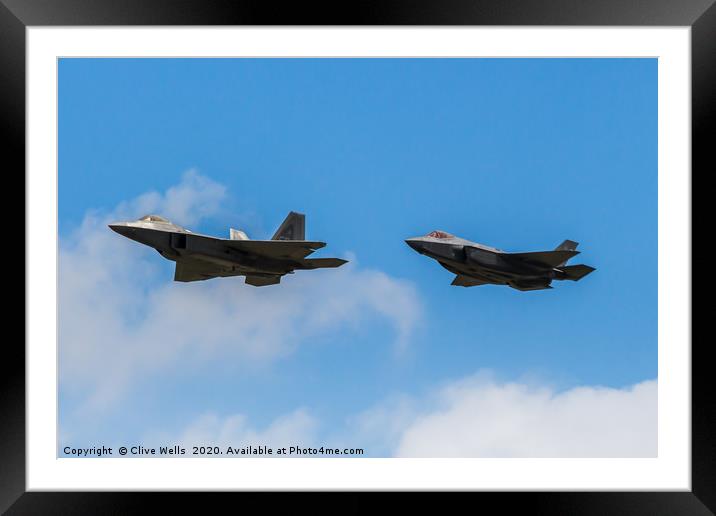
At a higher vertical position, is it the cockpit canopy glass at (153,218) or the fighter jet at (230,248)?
the cockpit canopy glass at (153,218)

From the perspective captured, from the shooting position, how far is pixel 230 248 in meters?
30.2

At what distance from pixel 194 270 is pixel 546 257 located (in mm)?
13463

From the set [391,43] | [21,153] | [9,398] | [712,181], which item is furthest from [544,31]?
[9,398]

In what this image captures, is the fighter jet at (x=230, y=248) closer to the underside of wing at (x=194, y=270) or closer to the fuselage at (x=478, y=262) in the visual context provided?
the underside of wing at (x=194, y=270)

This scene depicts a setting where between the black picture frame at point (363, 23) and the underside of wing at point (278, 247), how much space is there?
11211mm

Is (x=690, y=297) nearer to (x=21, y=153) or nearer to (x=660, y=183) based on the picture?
(x=660, y=183)

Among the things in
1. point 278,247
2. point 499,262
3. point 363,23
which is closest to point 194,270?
point 278,247

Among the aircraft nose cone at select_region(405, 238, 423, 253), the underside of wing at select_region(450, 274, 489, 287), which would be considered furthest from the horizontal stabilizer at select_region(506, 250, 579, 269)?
the aircraft nose cone at select_region(405, 238, 423, 253)

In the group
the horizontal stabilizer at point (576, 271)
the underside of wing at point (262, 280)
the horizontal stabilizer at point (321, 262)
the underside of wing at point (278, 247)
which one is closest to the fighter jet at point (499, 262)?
the horizontal stabilizer at point (576, 271)

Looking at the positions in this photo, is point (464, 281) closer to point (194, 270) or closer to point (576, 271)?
point (576, 271)

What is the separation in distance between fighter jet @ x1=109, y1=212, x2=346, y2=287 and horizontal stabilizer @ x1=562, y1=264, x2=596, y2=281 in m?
8.71

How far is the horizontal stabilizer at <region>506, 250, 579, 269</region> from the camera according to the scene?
30016mm

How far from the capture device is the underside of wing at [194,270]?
3084 centimetres

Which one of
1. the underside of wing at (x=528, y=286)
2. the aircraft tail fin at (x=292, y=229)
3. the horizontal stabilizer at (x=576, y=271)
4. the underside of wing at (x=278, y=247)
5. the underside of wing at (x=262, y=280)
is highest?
the aircraft tail fin at (x=292, y=229)
